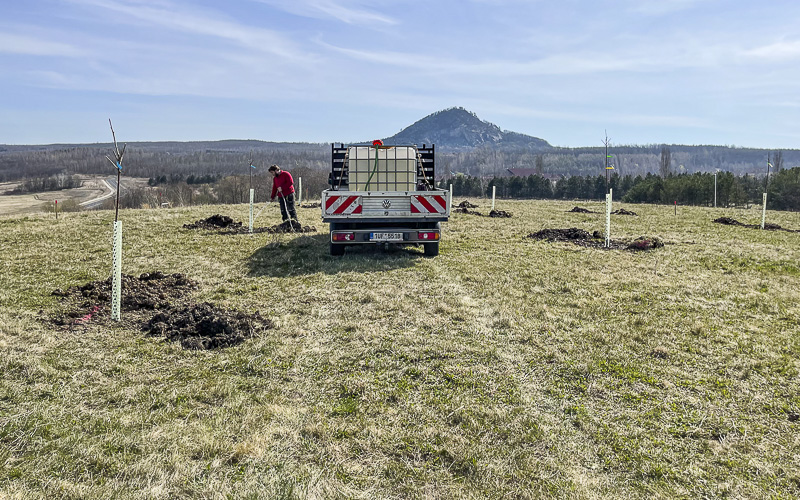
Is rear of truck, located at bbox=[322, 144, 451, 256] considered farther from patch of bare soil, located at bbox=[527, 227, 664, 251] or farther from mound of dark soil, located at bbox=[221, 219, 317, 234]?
patch of bare soil, located at bbox=[527, 227, 664, 251]

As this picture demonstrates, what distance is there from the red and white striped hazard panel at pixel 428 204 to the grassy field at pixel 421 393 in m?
2.03

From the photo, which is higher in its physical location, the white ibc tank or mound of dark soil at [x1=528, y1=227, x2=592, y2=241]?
the white ibc tank

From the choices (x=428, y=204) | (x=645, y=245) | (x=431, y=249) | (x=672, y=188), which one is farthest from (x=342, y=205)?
(x=672, y=188)

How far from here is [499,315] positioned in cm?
645

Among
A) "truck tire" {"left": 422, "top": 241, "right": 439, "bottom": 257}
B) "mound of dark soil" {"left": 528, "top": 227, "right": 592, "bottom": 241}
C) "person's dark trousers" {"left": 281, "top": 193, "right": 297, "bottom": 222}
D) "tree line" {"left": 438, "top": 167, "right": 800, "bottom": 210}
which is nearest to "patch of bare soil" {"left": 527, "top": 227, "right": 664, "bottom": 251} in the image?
"mound of dark soil" {"left": 528, "top": 227, "right": 592, "bottom": 241}

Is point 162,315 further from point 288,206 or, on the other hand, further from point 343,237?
point 288,206

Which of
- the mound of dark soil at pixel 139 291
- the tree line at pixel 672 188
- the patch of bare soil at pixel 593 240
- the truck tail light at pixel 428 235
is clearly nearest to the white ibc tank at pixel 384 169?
the truck tail light at pixel 428 235

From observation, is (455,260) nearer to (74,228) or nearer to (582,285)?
(582,285)

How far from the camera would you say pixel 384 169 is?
11438 mm

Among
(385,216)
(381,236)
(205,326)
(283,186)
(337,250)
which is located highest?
(283,186)

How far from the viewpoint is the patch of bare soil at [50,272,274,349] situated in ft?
18.0

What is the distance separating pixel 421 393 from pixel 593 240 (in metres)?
10.9

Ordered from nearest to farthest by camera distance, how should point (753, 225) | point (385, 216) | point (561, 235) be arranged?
point (385, 216) < point (561, 235) < point (753, 225)

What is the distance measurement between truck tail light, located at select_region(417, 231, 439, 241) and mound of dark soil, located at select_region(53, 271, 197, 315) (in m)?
4.58
